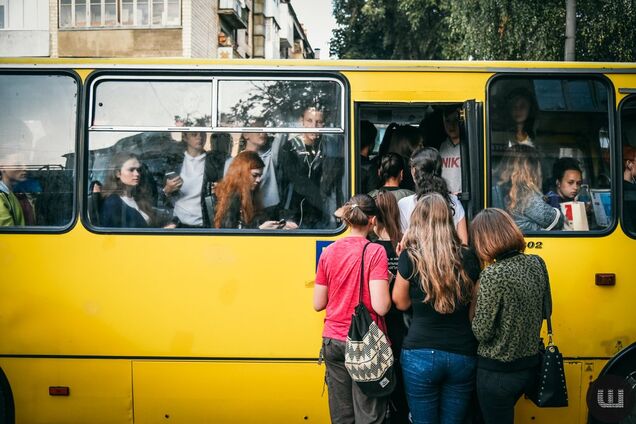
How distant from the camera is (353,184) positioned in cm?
521

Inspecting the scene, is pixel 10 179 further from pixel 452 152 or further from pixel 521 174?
pixel 521 174

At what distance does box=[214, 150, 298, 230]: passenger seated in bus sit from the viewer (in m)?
5.24

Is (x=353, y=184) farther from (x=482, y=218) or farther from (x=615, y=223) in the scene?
(x=615, y=223)

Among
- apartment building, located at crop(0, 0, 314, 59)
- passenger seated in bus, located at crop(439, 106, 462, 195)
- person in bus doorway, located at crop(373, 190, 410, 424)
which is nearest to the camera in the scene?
person in bus doorway, located at crop(373, 190, 410, 424)

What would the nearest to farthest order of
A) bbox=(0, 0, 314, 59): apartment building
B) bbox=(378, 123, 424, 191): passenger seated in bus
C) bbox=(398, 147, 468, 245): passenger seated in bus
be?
bbox=(398, 147, 468, 245): passenger seated in bus → bbox=(378, 123, 424, 191): passenger seated in bus → bbox=(0, 0, 314, 59): apartment building

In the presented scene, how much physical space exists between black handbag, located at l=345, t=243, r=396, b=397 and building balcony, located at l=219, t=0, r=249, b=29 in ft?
80.6

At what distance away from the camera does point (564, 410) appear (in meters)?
5.23

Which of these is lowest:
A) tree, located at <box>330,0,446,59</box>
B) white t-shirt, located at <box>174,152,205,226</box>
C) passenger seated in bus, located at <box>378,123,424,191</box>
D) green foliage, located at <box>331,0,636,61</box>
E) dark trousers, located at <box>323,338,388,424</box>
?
dark trousers, located at <box>323,338,388,424</box>

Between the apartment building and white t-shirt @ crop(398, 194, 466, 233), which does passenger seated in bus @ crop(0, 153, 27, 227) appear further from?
the apartment building

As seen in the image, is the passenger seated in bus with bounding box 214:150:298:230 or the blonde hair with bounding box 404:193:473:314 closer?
the blonde hair with bounding box 404:193:473:314

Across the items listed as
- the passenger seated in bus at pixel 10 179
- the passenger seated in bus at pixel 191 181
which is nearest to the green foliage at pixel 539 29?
the passenger seated in bus at pixel 191 181

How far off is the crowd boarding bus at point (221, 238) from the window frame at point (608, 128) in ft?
0.04

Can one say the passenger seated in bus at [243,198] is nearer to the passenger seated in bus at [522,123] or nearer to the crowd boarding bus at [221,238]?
the crowd boarding bus at [221,238]

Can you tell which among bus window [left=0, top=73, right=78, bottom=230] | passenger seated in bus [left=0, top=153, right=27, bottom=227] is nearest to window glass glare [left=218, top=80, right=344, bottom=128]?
bus window [left=0, top=73, right=78, bottom=230]
